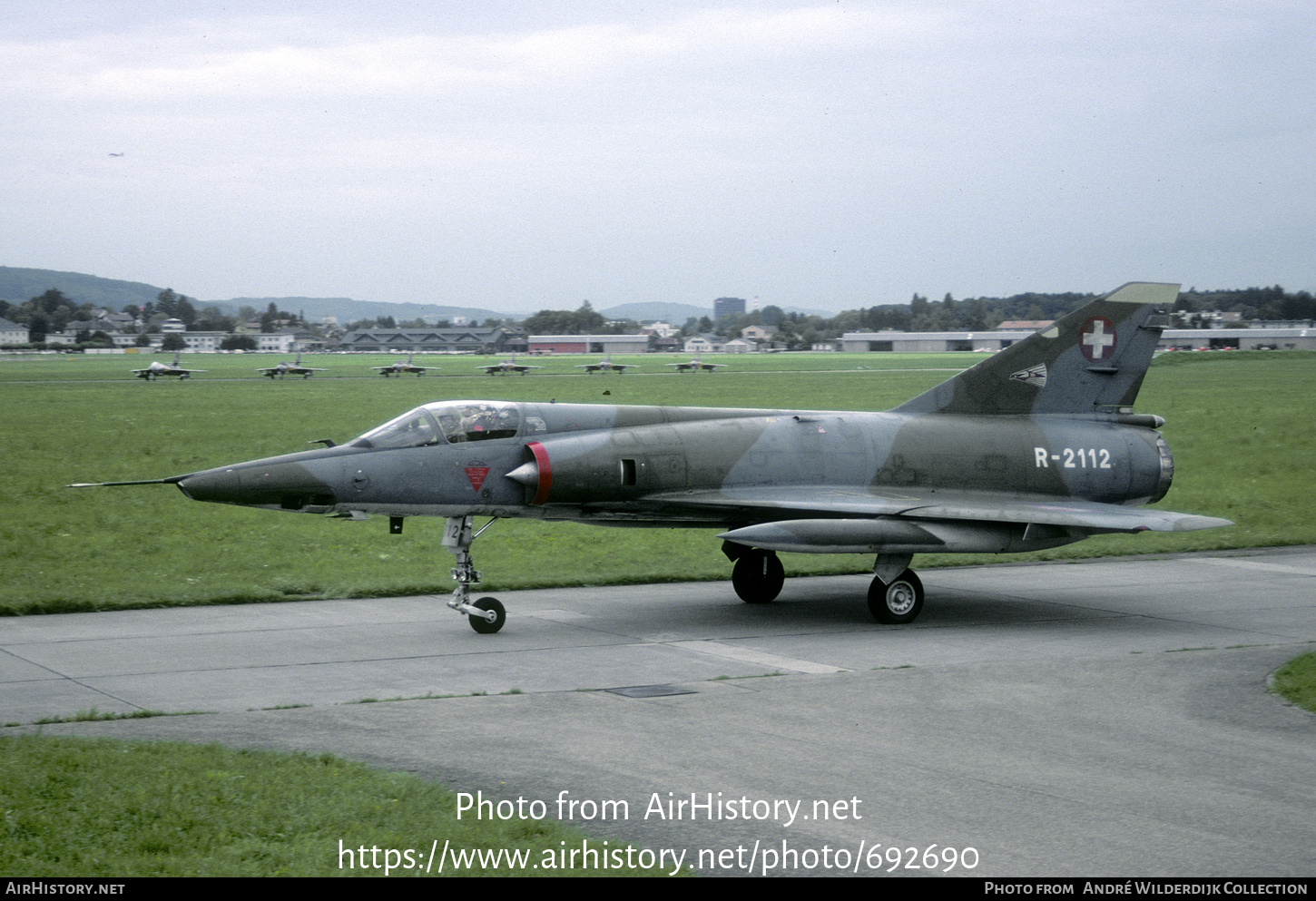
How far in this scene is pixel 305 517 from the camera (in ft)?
83.2

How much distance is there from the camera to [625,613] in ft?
52.1

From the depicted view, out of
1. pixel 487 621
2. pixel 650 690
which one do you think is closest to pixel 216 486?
pixel 487 621


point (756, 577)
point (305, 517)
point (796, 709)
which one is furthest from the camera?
point (305, 517)

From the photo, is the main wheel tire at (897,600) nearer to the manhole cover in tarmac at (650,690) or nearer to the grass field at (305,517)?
the grass field at (305,517)

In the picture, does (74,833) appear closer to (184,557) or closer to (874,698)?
(874,698)

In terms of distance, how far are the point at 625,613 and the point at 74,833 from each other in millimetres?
9434

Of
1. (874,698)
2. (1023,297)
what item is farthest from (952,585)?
(1023,297)

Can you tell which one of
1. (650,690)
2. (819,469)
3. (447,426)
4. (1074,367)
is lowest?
(650,690)

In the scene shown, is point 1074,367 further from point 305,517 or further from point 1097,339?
point 305,517

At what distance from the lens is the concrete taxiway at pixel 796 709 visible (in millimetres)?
7672

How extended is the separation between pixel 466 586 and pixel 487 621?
550 millimetres

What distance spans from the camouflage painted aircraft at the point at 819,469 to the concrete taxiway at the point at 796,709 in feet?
3.75
